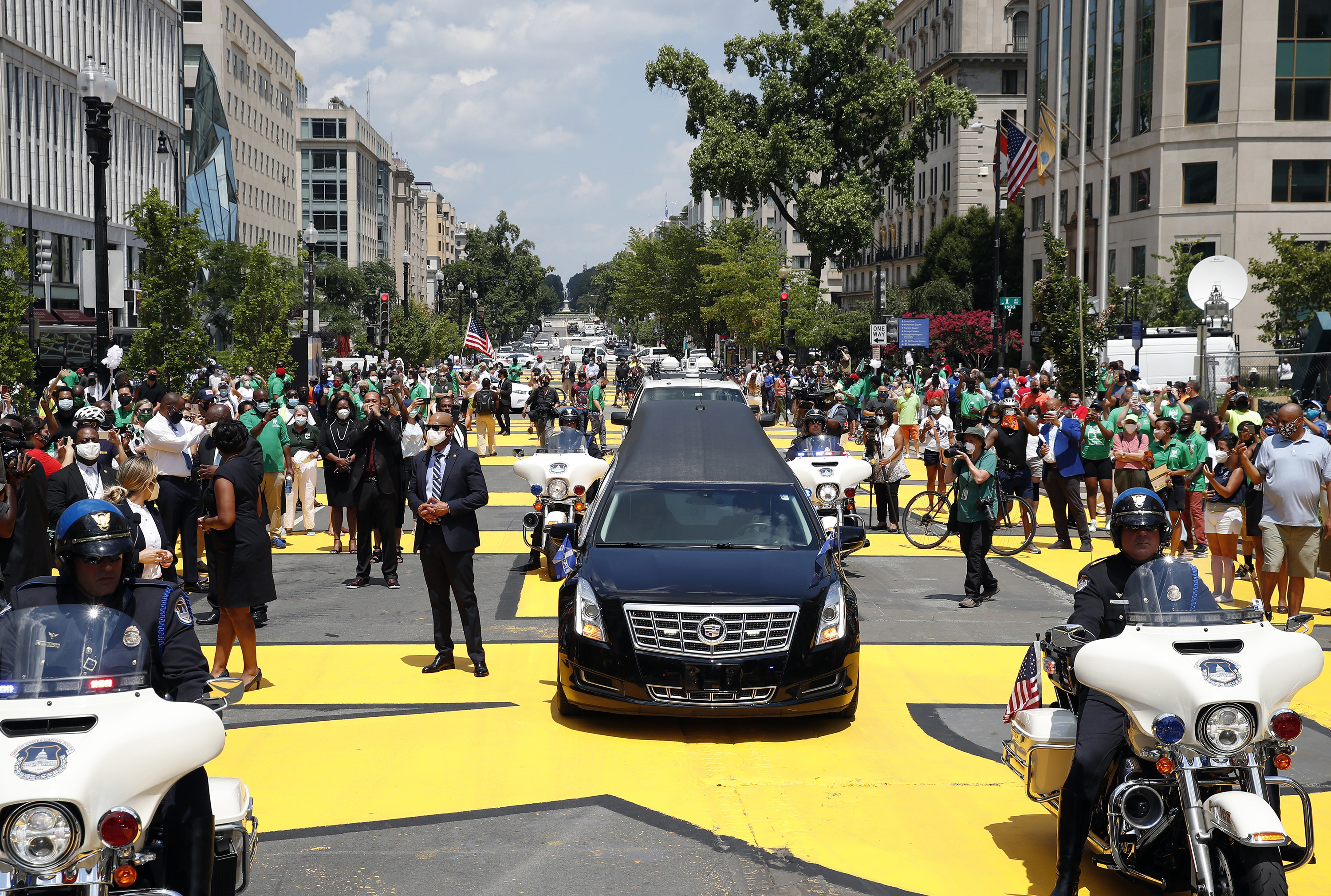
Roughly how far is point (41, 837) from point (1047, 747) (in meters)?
3.78

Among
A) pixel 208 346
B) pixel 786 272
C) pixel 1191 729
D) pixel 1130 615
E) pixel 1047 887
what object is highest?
pixel 786 272

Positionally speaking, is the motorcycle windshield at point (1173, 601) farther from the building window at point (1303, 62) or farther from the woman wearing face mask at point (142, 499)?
the building window at point (1303, 62)

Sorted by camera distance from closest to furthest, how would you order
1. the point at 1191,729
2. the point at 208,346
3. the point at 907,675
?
the point at 1191,729
the point at 907,675
the point at 208,346

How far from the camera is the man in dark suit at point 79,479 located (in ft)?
31.2

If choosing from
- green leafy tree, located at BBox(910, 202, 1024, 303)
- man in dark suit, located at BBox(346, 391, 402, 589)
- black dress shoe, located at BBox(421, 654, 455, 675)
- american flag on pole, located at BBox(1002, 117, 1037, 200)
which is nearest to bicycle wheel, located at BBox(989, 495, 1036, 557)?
man in dark suit, located at BBox(346, 391, 402, 589)

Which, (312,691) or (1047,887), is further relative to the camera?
(312,691)

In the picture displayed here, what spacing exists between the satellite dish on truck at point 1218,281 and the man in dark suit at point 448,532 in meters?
19.5

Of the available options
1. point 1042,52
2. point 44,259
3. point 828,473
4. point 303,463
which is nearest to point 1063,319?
point 828,473

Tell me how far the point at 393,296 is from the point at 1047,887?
108 m

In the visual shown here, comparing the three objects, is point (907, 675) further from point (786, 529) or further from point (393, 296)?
point (393, 296)

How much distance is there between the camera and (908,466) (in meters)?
27.7

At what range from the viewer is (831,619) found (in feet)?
25.7

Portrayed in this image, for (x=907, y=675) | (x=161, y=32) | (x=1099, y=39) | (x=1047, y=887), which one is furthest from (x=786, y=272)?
(x=1047, y=887)

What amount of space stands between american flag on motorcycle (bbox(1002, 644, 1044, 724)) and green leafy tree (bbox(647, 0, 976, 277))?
4765 centimetres
